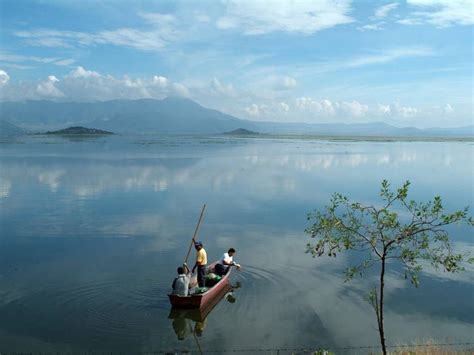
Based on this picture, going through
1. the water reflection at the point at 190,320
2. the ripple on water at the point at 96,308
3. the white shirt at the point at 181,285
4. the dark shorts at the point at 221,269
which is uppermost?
the white shirt at the point at 181,285

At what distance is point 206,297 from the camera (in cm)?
1612

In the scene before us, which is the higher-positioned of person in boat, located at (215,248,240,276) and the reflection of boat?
person in boat, located at (215,248,240,276)

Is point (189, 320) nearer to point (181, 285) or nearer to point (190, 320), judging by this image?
point (190, 320)

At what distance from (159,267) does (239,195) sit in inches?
736

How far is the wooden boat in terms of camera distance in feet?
50.4

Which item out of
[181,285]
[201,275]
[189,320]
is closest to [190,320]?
[189,320]

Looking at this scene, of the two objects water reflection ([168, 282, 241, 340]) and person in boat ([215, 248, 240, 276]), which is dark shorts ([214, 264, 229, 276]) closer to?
person in boat ([215, 248, 240, 276])

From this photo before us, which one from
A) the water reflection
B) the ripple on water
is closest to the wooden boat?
the water reflection

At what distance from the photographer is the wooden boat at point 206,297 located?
1536 cm

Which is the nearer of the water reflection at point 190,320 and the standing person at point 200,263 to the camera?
the water reflection at point 190,320

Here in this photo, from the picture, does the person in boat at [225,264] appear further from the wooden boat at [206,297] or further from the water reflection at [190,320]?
the water reflection at [190,320]

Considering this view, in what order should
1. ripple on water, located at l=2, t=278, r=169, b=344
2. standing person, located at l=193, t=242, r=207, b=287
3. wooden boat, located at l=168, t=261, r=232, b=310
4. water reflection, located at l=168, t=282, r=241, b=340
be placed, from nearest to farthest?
ripple on water, located at l=2, t=278, r=169, b=344 < water reflection, located at l=168, t=282, r=241, b=340 < wooden boat, located at l=168, t=261, r=232, b=310 < standing person, located at l=193, t=242, r=207, b=287

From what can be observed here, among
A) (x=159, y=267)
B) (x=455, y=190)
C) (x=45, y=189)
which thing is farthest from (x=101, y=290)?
(x=455, y=190)

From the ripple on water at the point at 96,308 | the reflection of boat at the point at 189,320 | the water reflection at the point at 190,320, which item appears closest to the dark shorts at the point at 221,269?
the water reflection at the point at 190,320
